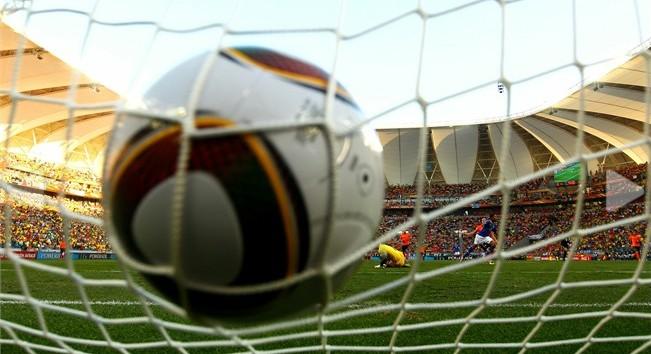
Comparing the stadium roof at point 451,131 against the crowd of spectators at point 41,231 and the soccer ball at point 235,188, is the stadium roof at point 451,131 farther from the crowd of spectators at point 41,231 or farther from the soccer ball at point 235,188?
the soccer ball at point 235,188

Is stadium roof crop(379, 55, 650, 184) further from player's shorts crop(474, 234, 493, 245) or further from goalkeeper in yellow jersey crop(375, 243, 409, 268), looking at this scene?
goalkeeper in yellow jersey crop(375, 243, 409, 268)

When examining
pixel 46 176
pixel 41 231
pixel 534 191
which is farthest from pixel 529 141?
pixel 41 231

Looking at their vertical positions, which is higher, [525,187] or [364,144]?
[364,144]

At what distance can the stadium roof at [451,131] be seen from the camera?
23797mm

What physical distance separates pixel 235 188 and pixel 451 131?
33.9 meters

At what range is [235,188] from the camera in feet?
4.47

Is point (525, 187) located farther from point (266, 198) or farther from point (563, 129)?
point (266, 198)

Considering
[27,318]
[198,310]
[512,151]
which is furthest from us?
→ [512,151]

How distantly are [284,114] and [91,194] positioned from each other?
3304 cm

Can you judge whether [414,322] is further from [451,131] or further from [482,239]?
[451,131]

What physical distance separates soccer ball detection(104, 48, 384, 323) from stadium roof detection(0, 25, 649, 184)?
20412 millimetres

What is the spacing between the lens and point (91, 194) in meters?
32.1

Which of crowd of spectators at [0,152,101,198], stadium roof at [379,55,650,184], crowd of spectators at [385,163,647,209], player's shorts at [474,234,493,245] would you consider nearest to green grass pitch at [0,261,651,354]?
player's shorts at [474,234,493,245]

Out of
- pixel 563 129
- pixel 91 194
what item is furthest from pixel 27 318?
pixel 563 129
